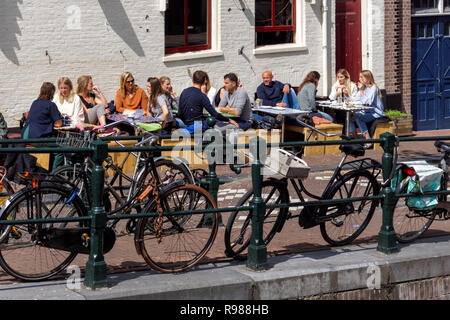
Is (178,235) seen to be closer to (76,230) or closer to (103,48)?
(76,230)

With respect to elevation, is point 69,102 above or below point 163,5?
below

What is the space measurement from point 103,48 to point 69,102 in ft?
5.77

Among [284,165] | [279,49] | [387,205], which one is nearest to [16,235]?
[284,165]

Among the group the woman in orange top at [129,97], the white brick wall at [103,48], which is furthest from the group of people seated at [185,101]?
the white brick wall at [103,48]

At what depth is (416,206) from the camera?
8172 millimetres

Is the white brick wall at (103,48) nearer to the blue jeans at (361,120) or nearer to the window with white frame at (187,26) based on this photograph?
the window with white frame at (187,26)

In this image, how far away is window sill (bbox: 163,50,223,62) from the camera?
1553cm

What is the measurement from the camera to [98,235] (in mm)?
6605

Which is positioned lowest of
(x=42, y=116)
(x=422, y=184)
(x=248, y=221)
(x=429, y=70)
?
(x=248, y=221)

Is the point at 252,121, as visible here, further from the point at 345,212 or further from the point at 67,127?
the point at 345,212

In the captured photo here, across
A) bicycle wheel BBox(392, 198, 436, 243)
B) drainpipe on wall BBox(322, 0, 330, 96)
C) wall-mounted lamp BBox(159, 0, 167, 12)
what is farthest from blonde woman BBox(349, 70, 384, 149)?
bicycle wheel BBox(392, 198, 436, 243)

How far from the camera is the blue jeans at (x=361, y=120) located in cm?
1559

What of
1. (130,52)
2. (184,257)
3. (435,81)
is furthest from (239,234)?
(435,81)
